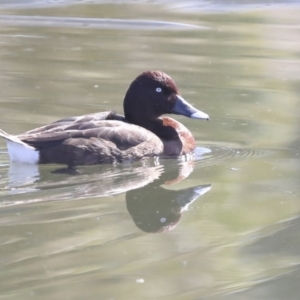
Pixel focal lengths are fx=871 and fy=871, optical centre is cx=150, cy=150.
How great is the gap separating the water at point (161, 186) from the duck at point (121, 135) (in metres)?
0.12

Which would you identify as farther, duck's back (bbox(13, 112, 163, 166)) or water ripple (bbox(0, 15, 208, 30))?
water ripple (bbox(0, 15, 208, 30))

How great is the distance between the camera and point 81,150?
6.48m

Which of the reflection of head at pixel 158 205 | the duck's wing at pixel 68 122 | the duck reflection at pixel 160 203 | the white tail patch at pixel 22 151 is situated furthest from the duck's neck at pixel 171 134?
the white tail patch at pixel 22 151

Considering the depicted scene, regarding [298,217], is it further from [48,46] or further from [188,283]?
[48,46]

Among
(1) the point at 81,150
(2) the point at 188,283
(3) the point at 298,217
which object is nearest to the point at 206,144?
(1) the point at 81,150

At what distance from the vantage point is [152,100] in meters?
7.17

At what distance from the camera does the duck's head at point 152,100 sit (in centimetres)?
713

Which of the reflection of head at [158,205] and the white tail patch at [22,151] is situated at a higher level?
the white tail patch at [22,151]

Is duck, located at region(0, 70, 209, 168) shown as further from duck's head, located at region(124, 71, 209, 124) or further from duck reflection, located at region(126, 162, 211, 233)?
duck reflection, located at region(126, 162, 211, 233)

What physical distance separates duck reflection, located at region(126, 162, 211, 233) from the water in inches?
0.5

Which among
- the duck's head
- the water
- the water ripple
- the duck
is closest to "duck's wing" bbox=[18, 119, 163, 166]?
the duck

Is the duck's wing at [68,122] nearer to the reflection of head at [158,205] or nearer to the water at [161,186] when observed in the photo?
the water at [161,186]

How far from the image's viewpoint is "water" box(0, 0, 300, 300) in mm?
4449

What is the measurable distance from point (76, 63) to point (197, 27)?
303 cm
